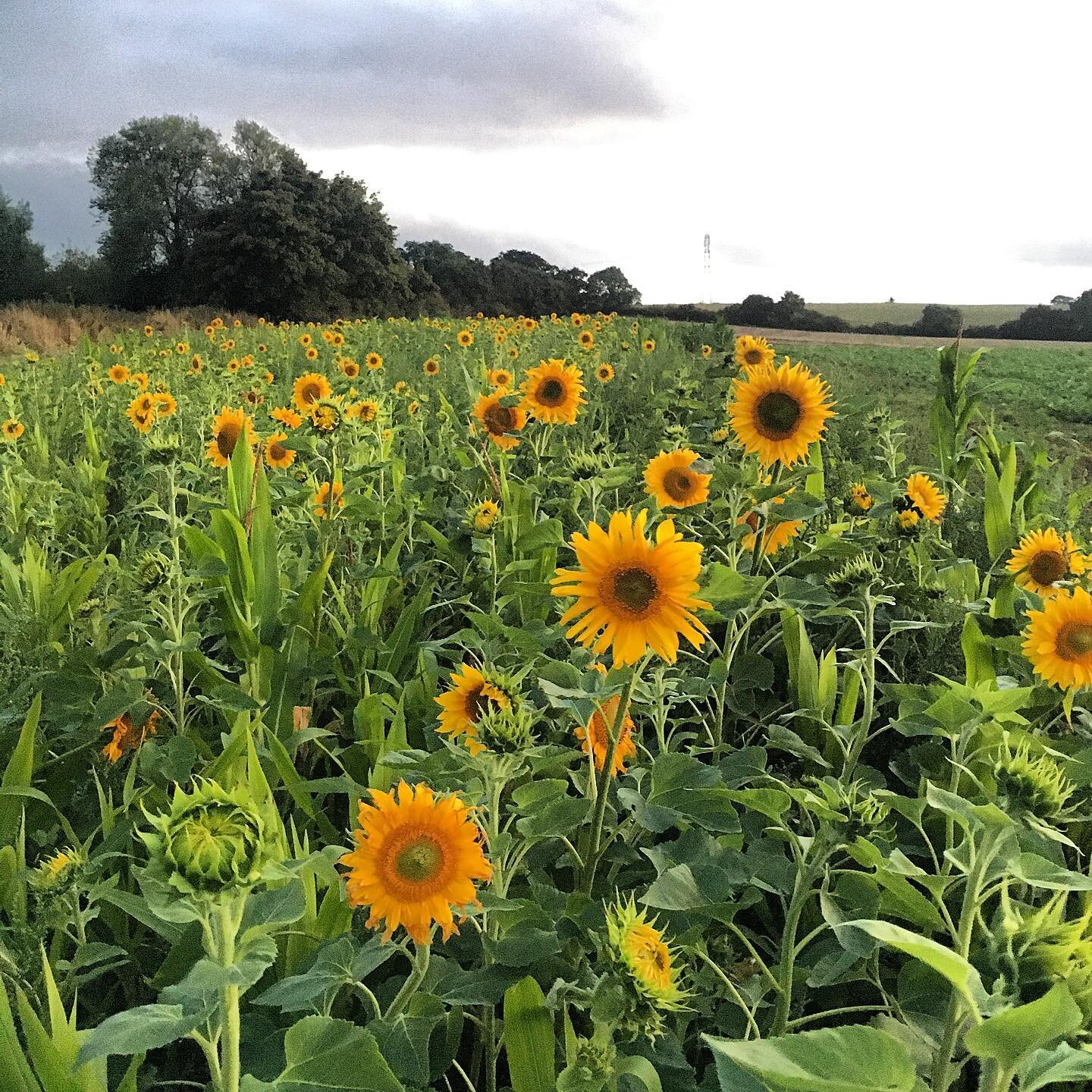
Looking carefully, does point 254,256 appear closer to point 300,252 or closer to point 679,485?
point 300,252

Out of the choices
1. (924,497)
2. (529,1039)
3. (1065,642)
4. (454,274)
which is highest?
(454,274)

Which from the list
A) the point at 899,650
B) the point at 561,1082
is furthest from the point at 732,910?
the point at 899,650

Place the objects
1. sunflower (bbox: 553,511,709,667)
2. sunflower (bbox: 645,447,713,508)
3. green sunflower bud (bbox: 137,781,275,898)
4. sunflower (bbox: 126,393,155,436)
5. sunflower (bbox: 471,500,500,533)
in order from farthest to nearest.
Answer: sunflower (bbox: 126,393,155,436), sunflower (bbox: 471,500,500,533), sunflower (bbox: 645,447,713,508), sunflower (bbox: 553,511,709,667), green sunflower bud (bbox: 137,781,275,898)

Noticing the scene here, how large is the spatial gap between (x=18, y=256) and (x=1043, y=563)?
103 feet

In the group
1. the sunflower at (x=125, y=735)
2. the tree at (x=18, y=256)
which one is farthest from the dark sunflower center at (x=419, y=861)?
the tree at (x=18, y=256)

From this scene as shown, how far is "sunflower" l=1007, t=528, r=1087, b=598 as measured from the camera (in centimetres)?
154

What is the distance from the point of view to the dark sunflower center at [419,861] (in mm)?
725

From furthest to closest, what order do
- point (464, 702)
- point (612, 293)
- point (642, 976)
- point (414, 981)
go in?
point (612, 293) → point (464, 702) → point (414, 981) → point (642, 976)

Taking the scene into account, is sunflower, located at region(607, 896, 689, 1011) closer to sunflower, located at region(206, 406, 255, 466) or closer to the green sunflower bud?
the green sunflower bud

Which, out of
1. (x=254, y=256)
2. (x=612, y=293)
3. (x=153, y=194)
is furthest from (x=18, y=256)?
(x=612, y=293)

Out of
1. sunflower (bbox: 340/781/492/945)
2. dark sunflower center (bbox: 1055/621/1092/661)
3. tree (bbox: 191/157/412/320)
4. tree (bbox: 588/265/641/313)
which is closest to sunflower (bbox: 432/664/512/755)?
sunflower (bbox: 340/781/492/945)

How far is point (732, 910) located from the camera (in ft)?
2.77

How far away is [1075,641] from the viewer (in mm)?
1155

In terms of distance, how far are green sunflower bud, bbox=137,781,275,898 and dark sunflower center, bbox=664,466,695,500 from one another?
108 cm
